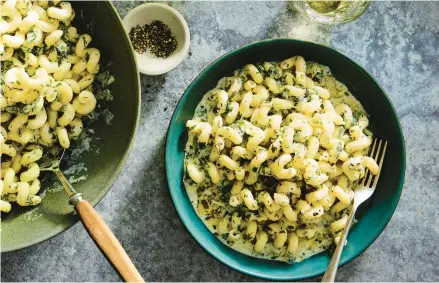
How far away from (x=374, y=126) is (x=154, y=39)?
514 millimetres

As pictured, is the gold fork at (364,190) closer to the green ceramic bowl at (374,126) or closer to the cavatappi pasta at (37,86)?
the green ceramic bowl at (374,126)

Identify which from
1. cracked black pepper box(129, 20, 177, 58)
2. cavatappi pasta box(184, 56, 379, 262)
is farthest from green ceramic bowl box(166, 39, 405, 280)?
cracked black pepper box(129, 20, 177, 58)

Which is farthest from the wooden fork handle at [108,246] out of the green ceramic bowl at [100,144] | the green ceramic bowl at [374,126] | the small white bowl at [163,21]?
the small white bowl at [163,21]

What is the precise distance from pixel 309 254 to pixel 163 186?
1.14 feet

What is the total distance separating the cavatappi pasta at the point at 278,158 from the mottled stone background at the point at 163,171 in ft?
0.32

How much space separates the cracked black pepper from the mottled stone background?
0.16ft

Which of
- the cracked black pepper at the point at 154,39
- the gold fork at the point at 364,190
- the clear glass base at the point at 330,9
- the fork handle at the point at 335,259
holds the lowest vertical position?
the fork handle at the point at 335,259

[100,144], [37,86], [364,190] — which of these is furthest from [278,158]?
[37,86]

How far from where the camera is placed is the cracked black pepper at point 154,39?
4.33 feet

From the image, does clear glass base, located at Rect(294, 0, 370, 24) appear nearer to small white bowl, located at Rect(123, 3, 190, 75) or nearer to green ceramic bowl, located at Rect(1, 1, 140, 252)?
small white bowl, located at Rect(123, 3, 190, 75)

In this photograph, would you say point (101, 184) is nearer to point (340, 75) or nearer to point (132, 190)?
point (132, 190)

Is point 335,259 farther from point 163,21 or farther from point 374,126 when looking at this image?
point 163,21

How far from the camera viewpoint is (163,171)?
52.9 inches

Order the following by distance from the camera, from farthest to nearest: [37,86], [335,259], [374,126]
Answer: [374,126] < [335,259] < [37,86]
